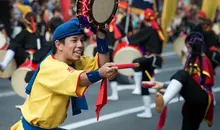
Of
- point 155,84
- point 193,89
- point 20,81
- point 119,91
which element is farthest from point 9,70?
point 155,84

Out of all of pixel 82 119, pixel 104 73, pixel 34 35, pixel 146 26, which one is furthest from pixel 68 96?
pixel 146 26

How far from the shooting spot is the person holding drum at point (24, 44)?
30.1 feet

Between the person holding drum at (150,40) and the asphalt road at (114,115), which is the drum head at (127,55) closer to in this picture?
the person holding drum at (150,40)

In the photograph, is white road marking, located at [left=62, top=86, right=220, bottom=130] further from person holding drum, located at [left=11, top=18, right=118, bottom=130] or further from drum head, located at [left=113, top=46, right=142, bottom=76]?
person holding drum, located at [left=11, top=18, right=118, bottom=130]

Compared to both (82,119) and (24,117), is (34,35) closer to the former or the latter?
(82,119)

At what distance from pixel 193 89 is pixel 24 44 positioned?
4.23 m

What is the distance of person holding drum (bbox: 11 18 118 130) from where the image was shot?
13.0ft

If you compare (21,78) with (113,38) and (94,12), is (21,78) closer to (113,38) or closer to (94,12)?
(113,38)

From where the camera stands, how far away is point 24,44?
9242 mm

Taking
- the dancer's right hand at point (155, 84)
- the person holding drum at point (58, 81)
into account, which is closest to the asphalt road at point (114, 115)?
the dancer's right hand at point (155, 84)

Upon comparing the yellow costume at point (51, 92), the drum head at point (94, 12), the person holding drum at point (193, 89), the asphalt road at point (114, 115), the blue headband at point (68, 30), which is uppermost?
the drum head at point (94, 12)

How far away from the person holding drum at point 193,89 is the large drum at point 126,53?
11.2ft

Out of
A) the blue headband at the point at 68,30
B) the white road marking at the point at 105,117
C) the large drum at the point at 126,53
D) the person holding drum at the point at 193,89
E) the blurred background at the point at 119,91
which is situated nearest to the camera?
the blue headband at the point at 68,30

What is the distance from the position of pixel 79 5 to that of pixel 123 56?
21.7 ft
